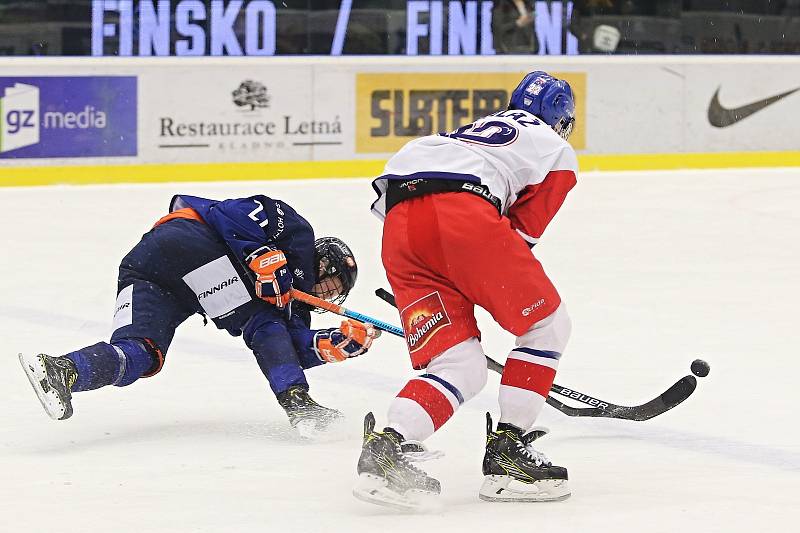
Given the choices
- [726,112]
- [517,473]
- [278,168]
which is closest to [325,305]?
[517,473]

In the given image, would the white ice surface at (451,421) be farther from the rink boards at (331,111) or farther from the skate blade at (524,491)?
the rink boards at (331,111)

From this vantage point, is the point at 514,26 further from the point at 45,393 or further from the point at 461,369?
the point at 461,369

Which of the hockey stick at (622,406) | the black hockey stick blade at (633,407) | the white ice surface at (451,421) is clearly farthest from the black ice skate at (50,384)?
A: the black hockey stick blade at (633,407)

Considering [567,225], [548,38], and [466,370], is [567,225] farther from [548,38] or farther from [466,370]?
[466,370]

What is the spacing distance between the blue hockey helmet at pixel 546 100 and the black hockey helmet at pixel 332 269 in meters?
0.73

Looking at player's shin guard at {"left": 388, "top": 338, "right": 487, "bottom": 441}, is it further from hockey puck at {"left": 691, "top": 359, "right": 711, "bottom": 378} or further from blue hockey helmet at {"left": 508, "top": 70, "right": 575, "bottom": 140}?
hockey puck at {"left": 691, "top": 359, "right": 711, "bottom": 378}

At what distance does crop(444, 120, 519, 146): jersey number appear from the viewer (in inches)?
120

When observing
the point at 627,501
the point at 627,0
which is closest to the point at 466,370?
the point at 627,501

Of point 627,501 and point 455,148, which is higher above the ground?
point 455,148

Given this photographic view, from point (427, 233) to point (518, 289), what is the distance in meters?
0.21

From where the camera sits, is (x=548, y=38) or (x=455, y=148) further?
(x=548, y=38)

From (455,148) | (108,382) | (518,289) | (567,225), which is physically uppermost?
(455,148)

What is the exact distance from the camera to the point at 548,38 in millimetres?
10094

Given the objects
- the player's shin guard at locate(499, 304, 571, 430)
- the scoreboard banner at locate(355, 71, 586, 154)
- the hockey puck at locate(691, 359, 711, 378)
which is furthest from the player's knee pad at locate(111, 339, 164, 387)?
the scoreboard banner at locate(355, 71, 586, 154)
